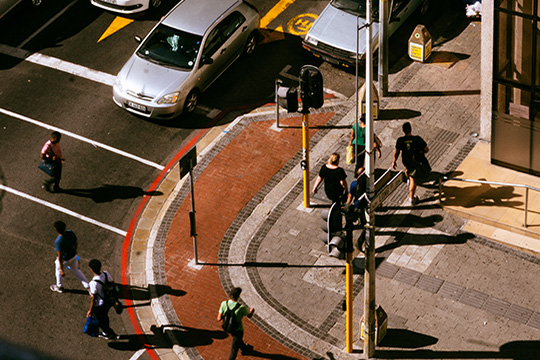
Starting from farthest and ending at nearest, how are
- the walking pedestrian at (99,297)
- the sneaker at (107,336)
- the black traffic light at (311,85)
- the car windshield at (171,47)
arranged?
the car windshield at (171,47) < the sneaker at (107,336) < the black traffic light at (311,85) < the walking pedestrian at (99,297)

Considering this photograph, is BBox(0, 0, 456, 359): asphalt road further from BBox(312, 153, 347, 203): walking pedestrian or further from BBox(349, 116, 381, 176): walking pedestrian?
BBox(312, 153, 347, 203): walking pedestrian

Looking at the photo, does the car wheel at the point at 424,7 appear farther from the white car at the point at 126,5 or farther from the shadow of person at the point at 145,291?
the shadow of person at the point at 145,291

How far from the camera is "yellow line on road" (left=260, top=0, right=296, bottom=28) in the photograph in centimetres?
2730

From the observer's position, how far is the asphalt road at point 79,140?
771 inches

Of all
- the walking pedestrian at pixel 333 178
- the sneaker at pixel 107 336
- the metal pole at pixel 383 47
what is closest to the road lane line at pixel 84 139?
the walking pedestrian at pixel 333 178

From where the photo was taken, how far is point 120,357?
18.6 meters

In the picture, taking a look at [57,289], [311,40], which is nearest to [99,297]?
[57,289]

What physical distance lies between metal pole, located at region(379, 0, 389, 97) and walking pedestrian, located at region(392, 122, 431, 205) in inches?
139

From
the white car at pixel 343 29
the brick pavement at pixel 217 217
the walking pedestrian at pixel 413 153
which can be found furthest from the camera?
the white car at pixel 343 29

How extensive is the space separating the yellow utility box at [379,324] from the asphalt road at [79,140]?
Answer: 13.8 feet

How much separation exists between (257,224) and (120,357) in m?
4.40

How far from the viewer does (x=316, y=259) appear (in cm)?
2033

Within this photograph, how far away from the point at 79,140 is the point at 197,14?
4.45m

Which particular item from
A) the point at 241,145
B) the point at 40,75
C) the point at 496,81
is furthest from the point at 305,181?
the point at 40,75
